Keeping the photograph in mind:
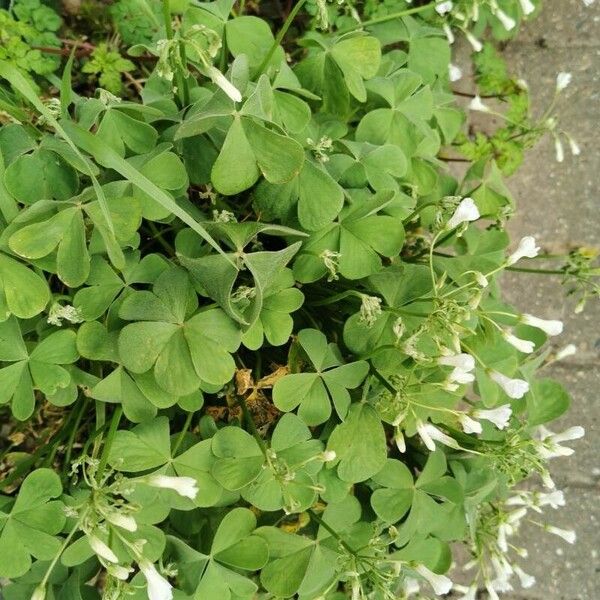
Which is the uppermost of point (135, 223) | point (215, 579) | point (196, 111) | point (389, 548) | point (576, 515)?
point (196, 111)

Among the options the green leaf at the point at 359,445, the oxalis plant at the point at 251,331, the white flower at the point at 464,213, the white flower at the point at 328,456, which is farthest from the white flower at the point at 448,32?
the white flower at the point at 328,456

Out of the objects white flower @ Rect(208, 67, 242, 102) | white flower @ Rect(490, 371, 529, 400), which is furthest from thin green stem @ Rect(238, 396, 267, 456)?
white flower @ Rect(208, 67, 242, 102)

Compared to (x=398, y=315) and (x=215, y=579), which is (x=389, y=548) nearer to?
(x=215, y=579)

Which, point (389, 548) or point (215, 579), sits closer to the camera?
point (215, 579)

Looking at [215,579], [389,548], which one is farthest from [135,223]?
[389,548]

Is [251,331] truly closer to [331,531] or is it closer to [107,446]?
[107,446]

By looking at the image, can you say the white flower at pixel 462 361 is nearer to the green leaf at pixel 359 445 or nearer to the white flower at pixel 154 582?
the green leaf at pixel 359 445
